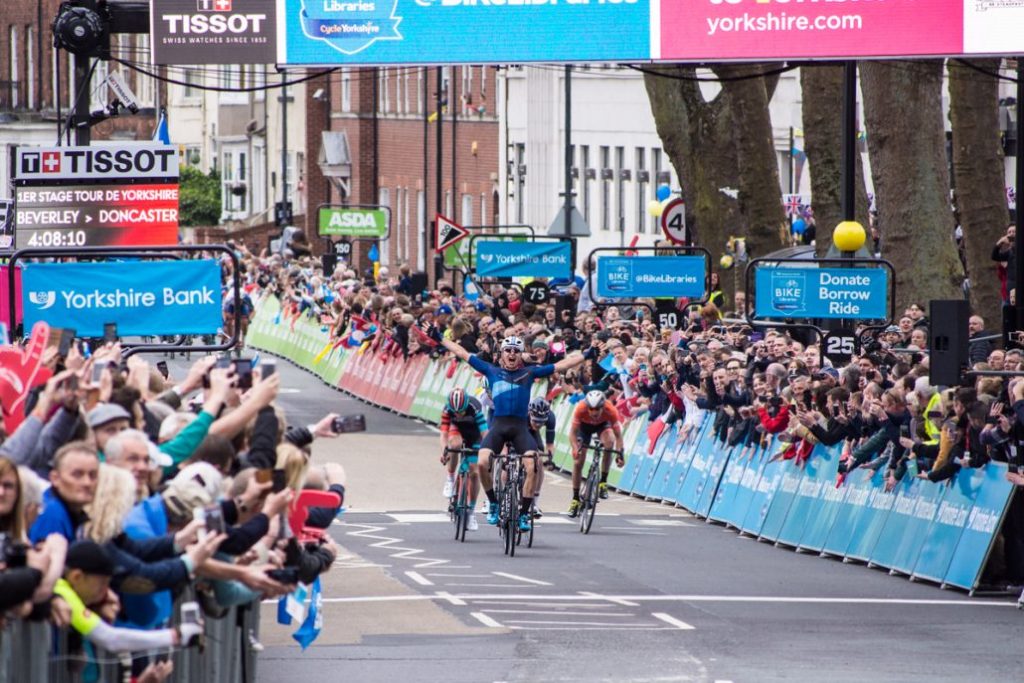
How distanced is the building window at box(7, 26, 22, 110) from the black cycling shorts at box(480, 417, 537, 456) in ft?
207

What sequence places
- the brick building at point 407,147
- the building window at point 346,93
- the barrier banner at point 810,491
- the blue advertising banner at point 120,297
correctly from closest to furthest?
1. the blue advertising banner at point 120,297
2. the barrier banner at point 810,491
3. the brick building at point 407,147
4. the building window at point 346,93

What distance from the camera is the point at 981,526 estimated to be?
63.9 feet

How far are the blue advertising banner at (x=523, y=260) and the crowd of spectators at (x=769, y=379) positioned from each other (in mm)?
434

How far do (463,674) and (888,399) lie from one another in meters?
7.64

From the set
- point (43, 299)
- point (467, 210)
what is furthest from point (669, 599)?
point (467, 210)

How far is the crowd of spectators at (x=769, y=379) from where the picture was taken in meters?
20.0

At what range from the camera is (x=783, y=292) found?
26.0 m

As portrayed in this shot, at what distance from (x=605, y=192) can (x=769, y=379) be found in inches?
1623

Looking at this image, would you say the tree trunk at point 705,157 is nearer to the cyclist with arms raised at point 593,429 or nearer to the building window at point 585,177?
the cyclist with arms raised at point 593,429

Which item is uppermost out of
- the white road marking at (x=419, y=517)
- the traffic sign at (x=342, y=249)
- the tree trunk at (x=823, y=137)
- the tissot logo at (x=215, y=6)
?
the tissot logo at (x=215, y=6)

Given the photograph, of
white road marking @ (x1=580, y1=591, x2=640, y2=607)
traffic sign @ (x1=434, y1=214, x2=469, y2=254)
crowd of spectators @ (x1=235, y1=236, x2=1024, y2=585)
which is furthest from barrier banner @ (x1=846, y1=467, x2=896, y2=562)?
traffic sign @ (x1=434, y1=214, x2=469, y2=254)

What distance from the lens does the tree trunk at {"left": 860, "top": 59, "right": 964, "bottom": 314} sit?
29.4 m

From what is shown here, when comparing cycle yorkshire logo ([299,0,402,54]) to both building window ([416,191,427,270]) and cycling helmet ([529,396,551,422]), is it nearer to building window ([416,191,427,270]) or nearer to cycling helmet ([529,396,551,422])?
cycling helmet ([529,396,551,422])

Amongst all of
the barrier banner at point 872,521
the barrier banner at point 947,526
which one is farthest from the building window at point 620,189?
the barrier banner at point 947,526
